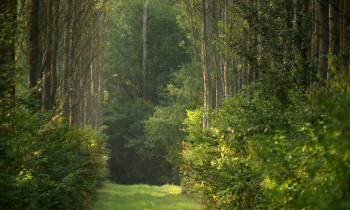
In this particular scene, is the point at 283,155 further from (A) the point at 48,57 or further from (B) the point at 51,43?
(B) the point at 51,43

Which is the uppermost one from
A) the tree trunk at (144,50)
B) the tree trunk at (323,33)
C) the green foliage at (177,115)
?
the tree trunk at (144,50)

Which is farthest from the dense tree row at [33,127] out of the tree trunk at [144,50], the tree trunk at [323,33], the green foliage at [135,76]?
the tree trunk at [144,50]

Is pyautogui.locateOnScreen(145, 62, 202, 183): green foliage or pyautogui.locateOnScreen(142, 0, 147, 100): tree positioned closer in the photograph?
pyautogui.locateOnScreen(145, 62, 202, 183): green foliage

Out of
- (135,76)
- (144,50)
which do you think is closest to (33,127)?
(135,76)

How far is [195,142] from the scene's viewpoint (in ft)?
43.0

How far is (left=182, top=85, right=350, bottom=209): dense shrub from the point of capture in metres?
3.96

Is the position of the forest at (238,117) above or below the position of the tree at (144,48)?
below

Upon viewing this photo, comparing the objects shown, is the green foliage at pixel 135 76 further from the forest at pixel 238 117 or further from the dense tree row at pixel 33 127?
the dense tree row at pixel 33 127

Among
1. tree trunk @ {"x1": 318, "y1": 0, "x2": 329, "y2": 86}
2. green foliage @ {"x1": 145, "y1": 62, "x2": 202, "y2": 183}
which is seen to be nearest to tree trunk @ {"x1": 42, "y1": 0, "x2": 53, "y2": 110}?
tree trunk @ {"x1": 318, "y1": 0, "x2": 329, "y2": 86}

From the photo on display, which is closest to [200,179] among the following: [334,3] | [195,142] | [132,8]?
[195,142]

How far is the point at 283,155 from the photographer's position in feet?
17.1

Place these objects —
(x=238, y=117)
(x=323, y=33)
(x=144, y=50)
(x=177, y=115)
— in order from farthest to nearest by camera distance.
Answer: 1. (x=144, y=50)
2. (x=177, y=115)
3. (x=323, y=33)
4. (x=238, y=117)

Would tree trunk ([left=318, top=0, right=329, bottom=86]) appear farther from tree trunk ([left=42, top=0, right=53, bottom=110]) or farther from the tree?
the tree

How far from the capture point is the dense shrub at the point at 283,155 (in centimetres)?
396
